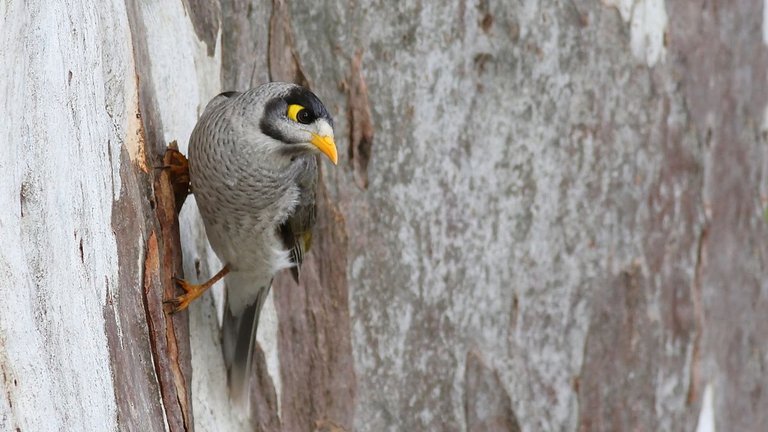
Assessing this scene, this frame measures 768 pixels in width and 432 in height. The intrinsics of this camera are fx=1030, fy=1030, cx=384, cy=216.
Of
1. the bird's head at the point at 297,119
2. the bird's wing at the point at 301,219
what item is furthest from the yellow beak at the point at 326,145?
the bird's wing at the point at 301,219

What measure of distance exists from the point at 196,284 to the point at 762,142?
203 centimetres

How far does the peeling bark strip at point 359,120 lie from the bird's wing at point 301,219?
179 mm

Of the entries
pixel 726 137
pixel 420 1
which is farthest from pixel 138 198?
pixel 726 137

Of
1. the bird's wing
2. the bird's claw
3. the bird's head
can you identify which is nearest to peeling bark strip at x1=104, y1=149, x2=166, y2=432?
the bird's claw

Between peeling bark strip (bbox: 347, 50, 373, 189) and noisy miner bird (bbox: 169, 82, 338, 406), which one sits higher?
peeling bark strip (bbox: 347, 50, 373, 189)

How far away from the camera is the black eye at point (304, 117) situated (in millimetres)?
2652

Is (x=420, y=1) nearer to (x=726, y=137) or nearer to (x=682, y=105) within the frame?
(x=682, y=105)

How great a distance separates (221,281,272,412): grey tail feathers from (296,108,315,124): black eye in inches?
24.0

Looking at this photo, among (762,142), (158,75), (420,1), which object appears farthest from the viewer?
(762,142)

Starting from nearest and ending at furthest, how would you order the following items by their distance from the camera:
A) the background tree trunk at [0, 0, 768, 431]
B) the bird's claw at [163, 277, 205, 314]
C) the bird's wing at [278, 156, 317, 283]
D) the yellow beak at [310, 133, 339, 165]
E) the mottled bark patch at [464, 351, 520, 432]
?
1. the bird's claw at [163, 277, 205, 314]
2. the yellow beak at [310, 133, 339, 165]
3. the bird's wing at [278, 156, 317, 283]
4. the background tree trunk at [0, 0, 768, 431]
5. the mottled bark patch at [464, 351, 520, 432]

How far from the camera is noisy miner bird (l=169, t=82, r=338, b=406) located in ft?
8.71

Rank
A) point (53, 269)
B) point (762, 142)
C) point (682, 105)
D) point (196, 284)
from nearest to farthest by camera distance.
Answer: point (53, 269), point (196, 284), point (682, 105), point (762, 142)

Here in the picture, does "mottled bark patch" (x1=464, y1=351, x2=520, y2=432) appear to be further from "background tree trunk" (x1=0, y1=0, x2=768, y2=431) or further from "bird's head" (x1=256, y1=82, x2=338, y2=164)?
"bird's head" (x1=256, y1=82, x2=338, y2=164)

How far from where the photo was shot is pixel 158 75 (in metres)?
2.59
